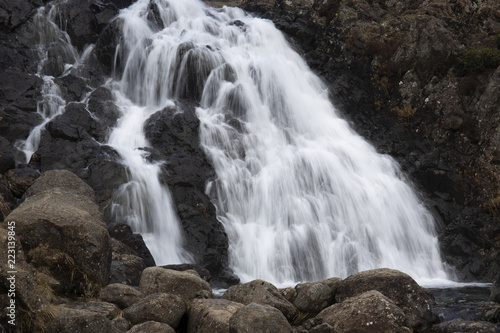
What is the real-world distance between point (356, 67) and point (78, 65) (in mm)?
15206

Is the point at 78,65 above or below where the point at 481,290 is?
above

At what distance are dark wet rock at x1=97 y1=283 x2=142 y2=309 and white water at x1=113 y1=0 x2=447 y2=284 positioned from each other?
696 centimetres

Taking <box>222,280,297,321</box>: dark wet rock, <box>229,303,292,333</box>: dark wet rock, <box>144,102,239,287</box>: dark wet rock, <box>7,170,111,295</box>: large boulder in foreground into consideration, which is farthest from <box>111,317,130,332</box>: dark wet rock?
Result: <box>144,102,239,287</box>: dark wet rock

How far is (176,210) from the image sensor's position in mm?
17594

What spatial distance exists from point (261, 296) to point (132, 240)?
6271 millimetres

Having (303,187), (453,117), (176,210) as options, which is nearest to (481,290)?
(303,187)

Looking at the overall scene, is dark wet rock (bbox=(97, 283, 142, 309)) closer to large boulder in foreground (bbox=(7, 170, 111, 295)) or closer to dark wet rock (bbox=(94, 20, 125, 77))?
large boulder in foreground (bbox=(7, 170, 111, 295))

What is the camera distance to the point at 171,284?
32.0 ft

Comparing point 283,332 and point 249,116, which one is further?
point 249,116

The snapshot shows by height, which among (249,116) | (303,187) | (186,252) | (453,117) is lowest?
(186,252)

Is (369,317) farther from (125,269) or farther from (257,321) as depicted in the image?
(125,269)

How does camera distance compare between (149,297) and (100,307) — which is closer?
(100,307)

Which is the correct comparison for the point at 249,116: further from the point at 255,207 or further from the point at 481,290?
the point at 481,290

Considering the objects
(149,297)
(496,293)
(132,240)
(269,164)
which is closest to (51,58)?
(269,164)
